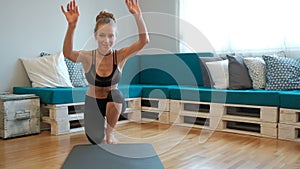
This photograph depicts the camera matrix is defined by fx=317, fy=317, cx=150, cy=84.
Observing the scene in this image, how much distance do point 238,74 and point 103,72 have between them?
6.12 ft

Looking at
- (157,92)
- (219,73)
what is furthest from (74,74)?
(219,73)

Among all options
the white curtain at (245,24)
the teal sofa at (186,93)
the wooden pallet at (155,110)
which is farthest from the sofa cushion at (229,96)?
the white curtain at (245,24)

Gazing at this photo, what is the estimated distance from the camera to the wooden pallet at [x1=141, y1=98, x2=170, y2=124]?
11.5ft

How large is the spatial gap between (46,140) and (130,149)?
4.80 feet

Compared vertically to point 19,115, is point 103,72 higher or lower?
higher

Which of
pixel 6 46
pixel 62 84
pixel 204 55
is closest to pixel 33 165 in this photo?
pixel 62 84

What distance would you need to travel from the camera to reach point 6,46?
324 cm

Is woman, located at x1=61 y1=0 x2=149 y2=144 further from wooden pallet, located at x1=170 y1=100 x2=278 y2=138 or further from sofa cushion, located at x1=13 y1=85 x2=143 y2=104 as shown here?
wooden pallet, located at x1=170 y1=100 x2=278 y2=138

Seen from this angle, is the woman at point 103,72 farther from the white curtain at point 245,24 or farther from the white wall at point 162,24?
the white wall at point 162,24

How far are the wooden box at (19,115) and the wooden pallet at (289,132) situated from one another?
7.22 feet

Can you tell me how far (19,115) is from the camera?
9.33 ft

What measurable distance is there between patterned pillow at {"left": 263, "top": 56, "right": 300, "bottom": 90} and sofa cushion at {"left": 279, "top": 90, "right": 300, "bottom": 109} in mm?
301

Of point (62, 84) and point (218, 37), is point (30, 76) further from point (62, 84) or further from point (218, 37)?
point (218, 37)

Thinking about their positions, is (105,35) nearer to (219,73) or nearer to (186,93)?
(186,93)
